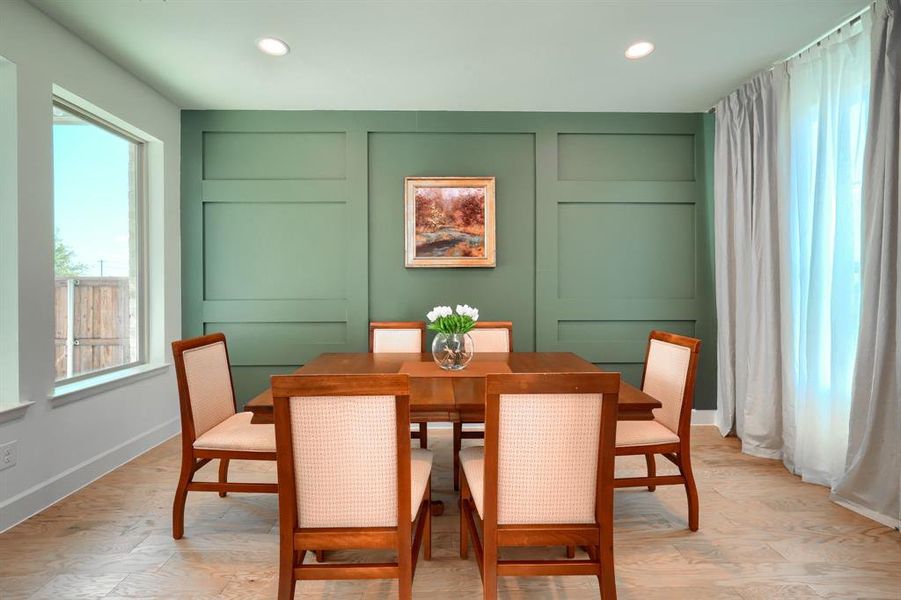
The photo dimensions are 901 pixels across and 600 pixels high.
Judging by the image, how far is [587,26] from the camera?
7.47 ft

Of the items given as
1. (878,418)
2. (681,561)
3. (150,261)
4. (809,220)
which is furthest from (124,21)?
(878,418)

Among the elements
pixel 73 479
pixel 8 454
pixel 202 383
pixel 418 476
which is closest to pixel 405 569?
pixel 418 476

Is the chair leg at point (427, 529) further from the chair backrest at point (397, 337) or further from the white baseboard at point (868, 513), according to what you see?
the white baseboard at point (868, 513)

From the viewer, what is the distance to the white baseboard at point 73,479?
6.46ft

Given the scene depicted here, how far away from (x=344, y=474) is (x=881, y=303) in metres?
2.48

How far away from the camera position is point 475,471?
5.16ft

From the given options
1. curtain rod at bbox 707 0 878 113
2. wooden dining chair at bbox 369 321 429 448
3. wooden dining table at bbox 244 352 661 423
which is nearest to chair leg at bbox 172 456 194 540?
wooden dining table at bbox 244 352 661 423

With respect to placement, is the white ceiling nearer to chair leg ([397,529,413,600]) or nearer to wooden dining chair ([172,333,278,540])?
wooden dining chair ([172,333,278,540])

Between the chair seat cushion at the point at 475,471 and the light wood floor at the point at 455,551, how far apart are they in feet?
1.29

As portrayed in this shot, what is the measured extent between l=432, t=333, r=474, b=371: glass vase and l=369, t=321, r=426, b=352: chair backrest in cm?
63

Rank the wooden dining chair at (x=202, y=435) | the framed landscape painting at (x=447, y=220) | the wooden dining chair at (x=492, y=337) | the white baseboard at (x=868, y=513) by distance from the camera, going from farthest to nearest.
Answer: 1. the framed landscape painting at (x=447, y=220)
2. the wooden dining chair at (x=492, y=337)
3. the white baseboard at (x=868, y=513)
4. the wooden dining chair at (x=202, y=435)

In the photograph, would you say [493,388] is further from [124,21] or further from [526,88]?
[124,21]

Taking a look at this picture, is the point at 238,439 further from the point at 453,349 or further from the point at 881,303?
the point at 881,303

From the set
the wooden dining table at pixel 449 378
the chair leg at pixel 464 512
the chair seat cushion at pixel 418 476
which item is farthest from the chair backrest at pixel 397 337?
the chair leg at pixel 464 512
